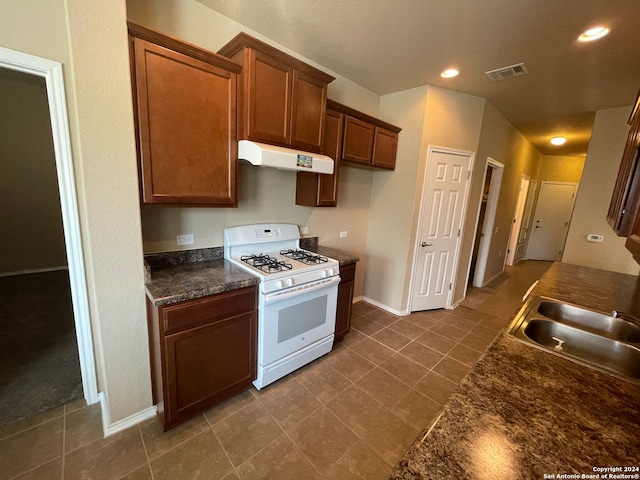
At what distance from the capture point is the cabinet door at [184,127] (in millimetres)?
1519

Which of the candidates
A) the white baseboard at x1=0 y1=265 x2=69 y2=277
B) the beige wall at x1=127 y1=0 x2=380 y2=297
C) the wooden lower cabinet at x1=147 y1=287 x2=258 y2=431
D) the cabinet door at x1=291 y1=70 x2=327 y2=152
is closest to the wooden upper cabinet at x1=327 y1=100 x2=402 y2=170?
the cabinet door at x1=291 y1=70 x2=327 y2=152

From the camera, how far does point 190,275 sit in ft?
6.03

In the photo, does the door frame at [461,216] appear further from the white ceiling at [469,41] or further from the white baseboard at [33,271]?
the white baseboard at [33,271]

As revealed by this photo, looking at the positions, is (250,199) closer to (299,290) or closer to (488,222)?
(299,290)

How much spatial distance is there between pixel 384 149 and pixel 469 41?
1226mm

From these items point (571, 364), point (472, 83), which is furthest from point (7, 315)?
point (472, 83)

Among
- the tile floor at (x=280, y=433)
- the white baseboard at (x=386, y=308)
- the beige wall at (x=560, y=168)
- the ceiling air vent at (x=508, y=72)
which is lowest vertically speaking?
the tile floor at (x=280, y=433)

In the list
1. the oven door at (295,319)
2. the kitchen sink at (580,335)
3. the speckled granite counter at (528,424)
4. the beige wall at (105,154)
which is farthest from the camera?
the oven door at (295,319)

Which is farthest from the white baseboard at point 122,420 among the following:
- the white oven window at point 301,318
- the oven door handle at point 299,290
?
the oven door handle at point 299,290

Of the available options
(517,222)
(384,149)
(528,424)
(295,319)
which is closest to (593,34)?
(384,149)

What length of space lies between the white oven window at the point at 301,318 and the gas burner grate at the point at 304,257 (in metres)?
0.32

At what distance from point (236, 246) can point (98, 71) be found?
1391mm

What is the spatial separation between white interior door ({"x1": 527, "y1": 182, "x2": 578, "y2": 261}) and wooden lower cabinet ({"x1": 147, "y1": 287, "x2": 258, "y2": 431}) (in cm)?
772

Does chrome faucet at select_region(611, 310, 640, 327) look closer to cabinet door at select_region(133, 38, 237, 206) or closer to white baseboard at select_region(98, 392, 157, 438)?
→ cabinet door at select_region(133, 38, 237, 206)
